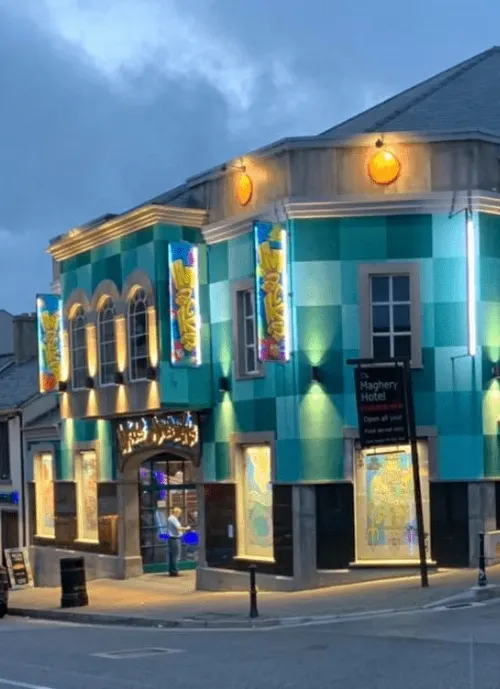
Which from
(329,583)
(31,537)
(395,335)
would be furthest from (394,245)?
(31,537)

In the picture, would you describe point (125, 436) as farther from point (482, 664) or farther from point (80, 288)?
point (482, 664)

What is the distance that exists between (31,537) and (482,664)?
24349mm

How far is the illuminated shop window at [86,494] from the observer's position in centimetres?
3244

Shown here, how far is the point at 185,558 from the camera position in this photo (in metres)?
31.5

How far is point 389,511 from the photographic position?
24547 millimetres

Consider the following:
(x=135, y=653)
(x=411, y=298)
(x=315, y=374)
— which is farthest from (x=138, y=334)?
(x=135, y=653)

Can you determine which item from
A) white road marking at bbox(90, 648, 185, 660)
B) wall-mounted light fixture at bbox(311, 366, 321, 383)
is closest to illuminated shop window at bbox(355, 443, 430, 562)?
wall-mounted light fixture at bbox(311, 366, 321, 383)

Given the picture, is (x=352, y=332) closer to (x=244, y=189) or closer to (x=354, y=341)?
(x=354, y=341)

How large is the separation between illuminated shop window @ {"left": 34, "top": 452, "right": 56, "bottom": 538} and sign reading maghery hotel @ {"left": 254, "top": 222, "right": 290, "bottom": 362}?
1249 cm

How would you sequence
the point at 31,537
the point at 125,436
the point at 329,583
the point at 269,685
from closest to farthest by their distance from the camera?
the point at 269,685, the point at 329,583, the point at 125,436, the point at 31,537

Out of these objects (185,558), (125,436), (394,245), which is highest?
(394,245)

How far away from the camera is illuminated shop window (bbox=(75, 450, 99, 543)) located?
1277 inches

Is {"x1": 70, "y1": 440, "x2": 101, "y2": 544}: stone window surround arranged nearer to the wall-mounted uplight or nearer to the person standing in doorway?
the person standing in doorway

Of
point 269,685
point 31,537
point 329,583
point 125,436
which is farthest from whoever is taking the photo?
point 31,537
